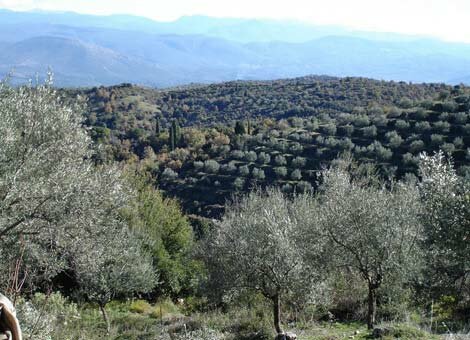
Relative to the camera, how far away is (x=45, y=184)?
9.40 m

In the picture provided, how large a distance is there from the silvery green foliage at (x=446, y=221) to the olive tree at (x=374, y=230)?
129 centimetres

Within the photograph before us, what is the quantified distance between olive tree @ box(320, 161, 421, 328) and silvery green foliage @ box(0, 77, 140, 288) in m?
6.17

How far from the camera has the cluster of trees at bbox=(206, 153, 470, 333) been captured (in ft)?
34.0

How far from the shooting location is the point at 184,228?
28.2 m

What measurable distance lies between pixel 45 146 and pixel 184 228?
18.6 m

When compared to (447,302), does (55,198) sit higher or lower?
higher

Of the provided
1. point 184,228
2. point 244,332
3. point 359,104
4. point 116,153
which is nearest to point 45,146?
point 244,332

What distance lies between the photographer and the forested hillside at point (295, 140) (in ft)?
148

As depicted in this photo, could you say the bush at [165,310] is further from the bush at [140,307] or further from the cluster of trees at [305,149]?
the cluster of trees at [305,149]

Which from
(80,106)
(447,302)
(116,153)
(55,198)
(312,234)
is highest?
(80,106)

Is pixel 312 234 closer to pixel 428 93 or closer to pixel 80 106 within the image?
pixel 80 106

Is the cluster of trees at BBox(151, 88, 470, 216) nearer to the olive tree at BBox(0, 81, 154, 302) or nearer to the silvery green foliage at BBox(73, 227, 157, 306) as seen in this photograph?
the silvery green foliage at BBox(73, 227, 157, 306)

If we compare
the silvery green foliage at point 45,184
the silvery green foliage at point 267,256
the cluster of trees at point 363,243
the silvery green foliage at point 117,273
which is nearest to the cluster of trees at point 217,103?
the silvery green foliage at point 117,273

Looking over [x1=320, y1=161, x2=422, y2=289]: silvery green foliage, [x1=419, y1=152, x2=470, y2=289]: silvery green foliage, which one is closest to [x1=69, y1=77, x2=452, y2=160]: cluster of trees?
[x1=320, y1=161, x2=422, y2=289]: silvery green foliage
